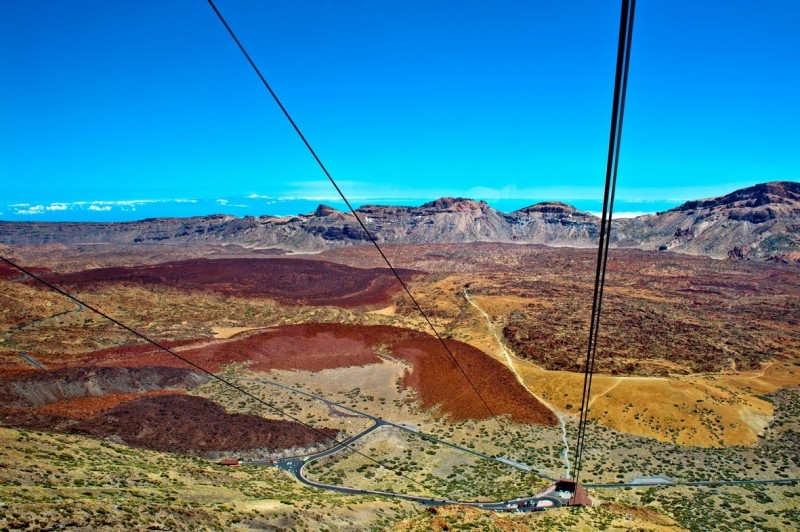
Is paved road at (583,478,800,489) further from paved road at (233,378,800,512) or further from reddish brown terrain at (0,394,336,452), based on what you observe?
reddish brown terrain at (0,394,336,452)

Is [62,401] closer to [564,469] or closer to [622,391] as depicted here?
[564,469]

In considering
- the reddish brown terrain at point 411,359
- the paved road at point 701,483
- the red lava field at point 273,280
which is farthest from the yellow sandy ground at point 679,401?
the red lava field at point 273,280

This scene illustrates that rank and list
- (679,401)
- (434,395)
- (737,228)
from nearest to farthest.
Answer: (679,401) < (434,395) < (737,228)

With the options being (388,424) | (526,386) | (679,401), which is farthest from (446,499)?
(679,401)

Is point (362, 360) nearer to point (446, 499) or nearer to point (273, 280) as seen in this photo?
point (446, 499)

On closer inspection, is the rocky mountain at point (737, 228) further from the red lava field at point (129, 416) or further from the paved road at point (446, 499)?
the red lava field at point (129, 416)
